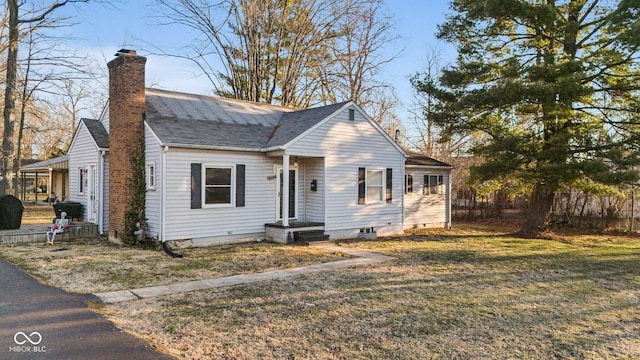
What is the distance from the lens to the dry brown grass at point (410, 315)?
478 centimetres

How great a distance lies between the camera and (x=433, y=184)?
1853cm

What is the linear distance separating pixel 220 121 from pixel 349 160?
4.65 metres

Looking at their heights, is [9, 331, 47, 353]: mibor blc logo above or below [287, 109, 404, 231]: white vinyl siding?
below

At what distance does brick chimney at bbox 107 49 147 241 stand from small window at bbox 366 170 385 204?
7.95 meters

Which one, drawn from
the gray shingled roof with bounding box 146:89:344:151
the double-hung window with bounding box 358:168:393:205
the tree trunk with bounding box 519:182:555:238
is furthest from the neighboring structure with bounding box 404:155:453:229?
the gray shingled roof with bounding box 146:89:344:151

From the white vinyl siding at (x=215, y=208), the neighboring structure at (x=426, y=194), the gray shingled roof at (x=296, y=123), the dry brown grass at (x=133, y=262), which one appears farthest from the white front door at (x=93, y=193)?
the neighboring structure at (x=426, y=194)

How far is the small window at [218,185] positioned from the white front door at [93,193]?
5094mm

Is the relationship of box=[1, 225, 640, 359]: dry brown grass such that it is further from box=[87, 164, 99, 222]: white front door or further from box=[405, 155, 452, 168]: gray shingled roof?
box=[405, 155, 452, 168]: gray shingled roof

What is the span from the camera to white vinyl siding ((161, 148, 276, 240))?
11289mm

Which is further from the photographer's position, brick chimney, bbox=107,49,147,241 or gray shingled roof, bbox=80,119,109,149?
gray shingled roof, bbox=80,119,109,149

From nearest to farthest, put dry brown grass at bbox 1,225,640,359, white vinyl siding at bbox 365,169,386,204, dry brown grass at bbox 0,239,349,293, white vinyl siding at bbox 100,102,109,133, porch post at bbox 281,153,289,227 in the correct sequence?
dry brown grass at bbox 1,225,640,359 < dry brown grass at bbox 0,239,349,293 < porch post at bbox 281,153,289,227 < white vinyl siding at bbox 100,102,109,133 < white vinyl siding at bbox 365,169,386,204

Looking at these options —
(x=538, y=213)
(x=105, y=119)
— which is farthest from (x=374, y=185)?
(x=105, y=119)

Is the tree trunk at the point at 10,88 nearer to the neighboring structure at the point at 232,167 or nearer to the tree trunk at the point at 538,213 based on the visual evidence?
the neighboring structure at the point at 232,167

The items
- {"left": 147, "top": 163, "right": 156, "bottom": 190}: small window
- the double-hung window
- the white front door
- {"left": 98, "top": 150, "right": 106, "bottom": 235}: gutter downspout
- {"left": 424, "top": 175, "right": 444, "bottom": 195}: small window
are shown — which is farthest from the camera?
{"left": 424, "top": 175, "right": 444, "bottom": 195}: small window
